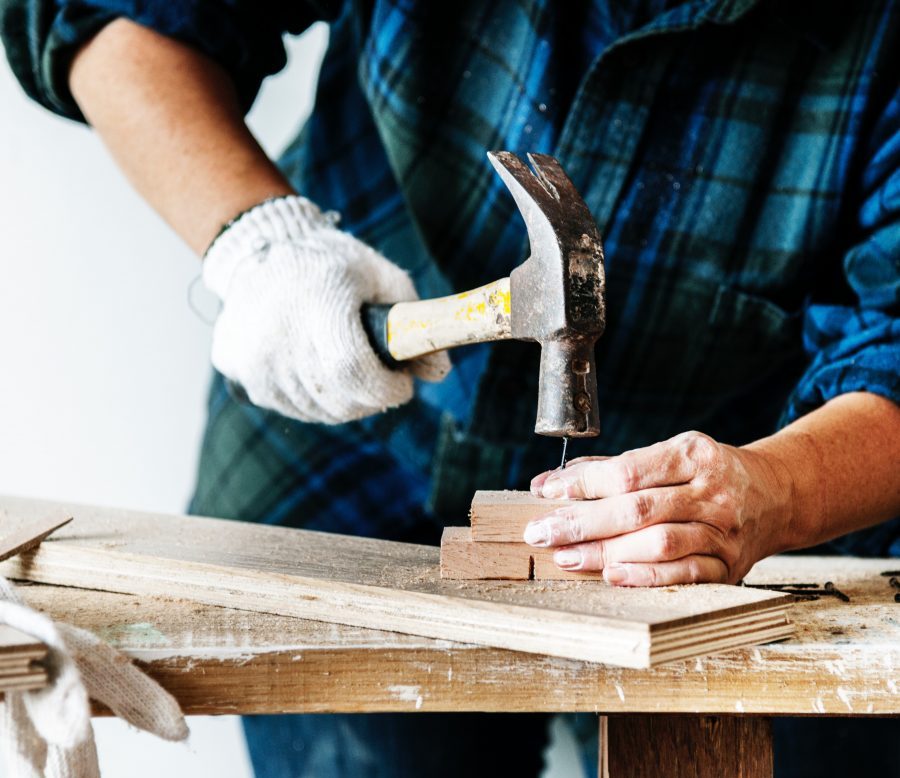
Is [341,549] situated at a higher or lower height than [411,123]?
lower

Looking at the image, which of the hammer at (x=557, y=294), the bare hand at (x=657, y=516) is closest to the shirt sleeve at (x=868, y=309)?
the bare hand at (x=657, y=516)

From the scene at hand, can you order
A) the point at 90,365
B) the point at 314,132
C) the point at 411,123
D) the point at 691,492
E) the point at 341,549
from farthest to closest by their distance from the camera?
the point at 90,365 < the point at 314,132 < the point at 411,123 < the point at 341,549 < the point at 691,492

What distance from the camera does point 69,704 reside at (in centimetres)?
80

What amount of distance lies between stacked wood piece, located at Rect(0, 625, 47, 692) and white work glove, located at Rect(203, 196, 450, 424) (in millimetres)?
652

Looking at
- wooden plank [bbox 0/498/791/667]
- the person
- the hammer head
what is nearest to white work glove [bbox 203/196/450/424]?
the person

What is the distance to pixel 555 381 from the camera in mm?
1120

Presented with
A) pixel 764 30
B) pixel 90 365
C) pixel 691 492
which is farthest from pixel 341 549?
pixel 90 365

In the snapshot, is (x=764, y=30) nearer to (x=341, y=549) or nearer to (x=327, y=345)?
(x=327, y=345)

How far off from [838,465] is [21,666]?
95 centimetres

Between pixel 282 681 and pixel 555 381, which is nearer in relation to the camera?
pixel 282 681

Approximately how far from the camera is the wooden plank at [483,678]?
93cm

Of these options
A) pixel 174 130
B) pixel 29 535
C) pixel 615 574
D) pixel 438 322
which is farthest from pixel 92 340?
pixel 615 574

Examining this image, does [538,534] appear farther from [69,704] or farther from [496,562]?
[69,704]

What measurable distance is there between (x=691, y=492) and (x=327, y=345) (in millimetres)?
543
